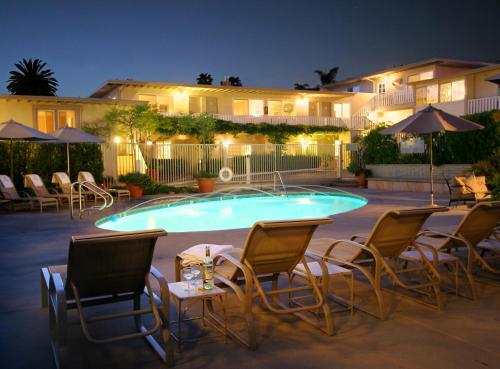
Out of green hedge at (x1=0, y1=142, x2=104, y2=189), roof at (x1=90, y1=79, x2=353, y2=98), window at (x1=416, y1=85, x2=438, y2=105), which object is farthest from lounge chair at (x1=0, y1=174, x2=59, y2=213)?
window at (x1=416, y1=85, x2=438, y2=105)

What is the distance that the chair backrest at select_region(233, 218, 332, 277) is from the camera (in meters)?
4.25

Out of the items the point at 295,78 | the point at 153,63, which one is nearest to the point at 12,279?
the point at 153,63

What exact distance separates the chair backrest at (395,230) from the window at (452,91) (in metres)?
26.4

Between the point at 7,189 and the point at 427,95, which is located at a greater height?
the point at 427,95

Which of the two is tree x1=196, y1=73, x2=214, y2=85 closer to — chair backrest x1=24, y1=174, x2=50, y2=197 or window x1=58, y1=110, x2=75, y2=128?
window x1=58, y1=110, x2=75, y2=128

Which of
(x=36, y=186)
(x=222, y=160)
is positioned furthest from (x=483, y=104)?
(x=36, y=186)

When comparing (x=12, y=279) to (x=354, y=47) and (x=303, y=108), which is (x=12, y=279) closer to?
(x=303, y=108)

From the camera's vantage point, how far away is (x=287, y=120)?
34.7 metres

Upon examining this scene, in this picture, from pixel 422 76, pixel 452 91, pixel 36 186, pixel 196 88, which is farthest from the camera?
pixel 422 76

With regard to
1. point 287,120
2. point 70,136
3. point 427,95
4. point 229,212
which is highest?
point 427,95

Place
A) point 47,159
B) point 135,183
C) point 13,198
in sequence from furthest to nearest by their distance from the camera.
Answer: point 47,159 → point 135,183 → point 13,198

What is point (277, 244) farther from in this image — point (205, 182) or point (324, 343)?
point (205, 182)

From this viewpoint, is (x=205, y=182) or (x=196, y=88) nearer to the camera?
(x=205, y=182)

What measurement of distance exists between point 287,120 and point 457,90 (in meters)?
10.7
